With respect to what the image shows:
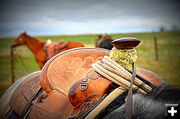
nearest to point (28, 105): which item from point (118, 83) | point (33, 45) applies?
point (118, 83)

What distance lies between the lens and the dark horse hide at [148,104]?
0.77m

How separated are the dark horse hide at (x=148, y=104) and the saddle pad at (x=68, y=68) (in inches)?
18.5

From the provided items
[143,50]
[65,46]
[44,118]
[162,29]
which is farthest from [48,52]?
[162,29]

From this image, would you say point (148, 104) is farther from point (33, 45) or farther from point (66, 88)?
point (33, 45)

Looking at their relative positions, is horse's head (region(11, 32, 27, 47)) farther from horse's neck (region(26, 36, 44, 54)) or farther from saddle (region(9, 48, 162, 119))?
saddle (region(9, 48, 162, 119))

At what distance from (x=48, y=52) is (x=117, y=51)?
5562mm

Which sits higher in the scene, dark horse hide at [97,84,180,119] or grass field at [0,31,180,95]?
dark horse hide at [97,84,180,119]

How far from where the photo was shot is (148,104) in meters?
0.81

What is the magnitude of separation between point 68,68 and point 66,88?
201mm

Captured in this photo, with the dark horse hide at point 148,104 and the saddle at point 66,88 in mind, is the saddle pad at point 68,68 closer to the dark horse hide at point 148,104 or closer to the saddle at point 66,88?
the saddle at point 66,88

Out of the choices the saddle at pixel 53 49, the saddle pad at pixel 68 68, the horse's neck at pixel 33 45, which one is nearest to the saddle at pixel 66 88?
the saddle pad at pixel 68 68

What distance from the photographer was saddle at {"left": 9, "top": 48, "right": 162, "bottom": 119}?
974 millimetres

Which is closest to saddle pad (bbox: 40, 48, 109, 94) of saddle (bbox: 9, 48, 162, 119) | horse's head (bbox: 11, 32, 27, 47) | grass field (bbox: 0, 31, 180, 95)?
saddle (bbox: 9, 48, 162, 119)

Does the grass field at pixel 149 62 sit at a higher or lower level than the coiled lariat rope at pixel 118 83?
lower
